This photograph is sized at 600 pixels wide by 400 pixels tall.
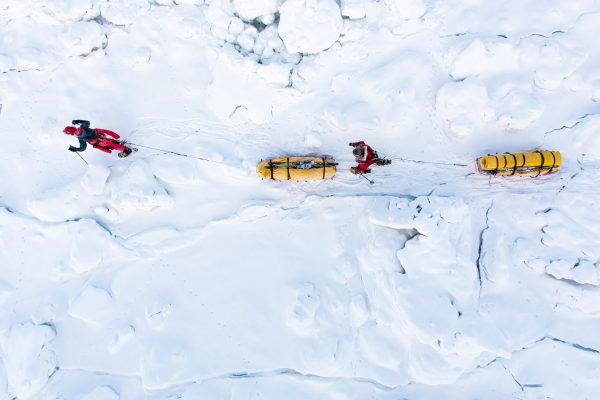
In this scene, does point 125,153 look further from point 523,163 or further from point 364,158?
point 523,163

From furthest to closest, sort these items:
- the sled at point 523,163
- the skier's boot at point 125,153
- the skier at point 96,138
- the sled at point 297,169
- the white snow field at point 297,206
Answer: the skier's boot at point 125,153, the sled at point 297,169, the sled at point 523,163, the skier at point 96,138, the white snow field at point 297,206

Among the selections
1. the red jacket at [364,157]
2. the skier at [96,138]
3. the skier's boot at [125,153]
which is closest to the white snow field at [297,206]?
the skier's boot at [125,153]

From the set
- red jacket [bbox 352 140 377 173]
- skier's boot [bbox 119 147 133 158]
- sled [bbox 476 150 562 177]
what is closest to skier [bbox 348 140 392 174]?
red jacket [bbox 352 140 377 173]

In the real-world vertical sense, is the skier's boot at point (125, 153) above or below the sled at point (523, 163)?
below

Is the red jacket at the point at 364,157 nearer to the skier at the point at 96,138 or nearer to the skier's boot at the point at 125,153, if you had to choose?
the skier's boot at the point at 125,153

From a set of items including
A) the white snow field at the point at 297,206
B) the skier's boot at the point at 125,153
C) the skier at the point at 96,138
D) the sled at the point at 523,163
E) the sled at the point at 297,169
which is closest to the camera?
the white snow field at the point at 297,206

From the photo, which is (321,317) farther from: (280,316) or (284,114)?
(284,114)

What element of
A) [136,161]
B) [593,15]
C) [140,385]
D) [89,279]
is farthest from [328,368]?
[593,15]

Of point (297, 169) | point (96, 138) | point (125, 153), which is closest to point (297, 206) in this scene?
point (297, 169)

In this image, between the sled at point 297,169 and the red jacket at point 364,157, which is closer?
the red jacket at point 364,157
